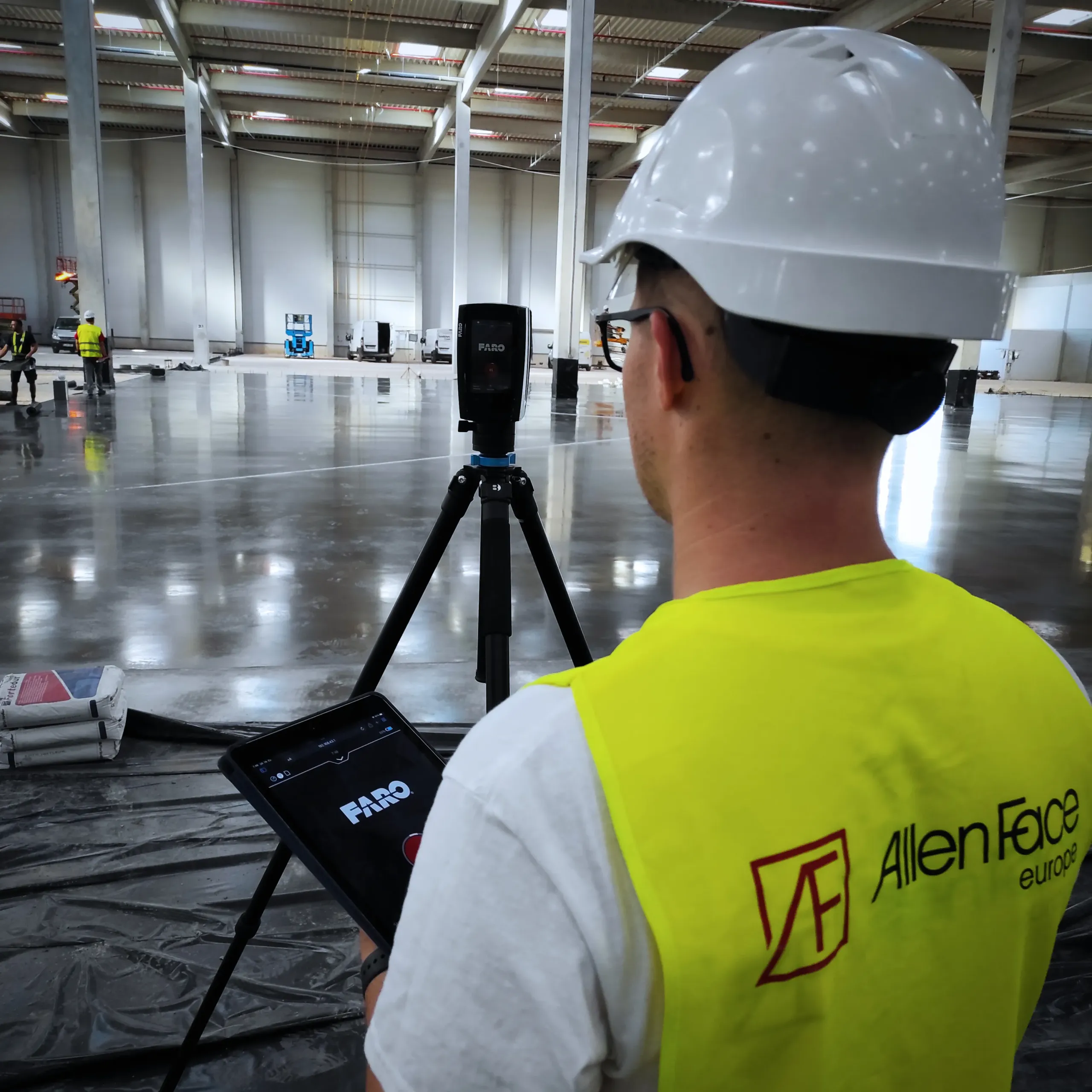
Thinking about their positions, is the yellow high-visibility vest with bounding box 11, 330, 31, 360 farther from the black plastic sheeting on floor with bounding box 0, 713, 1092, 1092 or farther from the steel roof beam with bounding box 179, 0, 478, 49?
the black plastic sheeting on floor with bounding box 0, 713, 1092, 1092

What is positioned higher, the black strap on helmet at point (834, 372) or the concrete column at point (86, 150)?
the concrete column at point (86, 150)

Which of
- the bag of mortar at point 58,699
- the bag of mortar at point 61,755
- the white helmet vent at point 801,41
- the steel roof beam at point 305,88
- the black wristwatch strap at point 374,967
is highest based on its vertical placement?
the steel roof beam at point 305,88

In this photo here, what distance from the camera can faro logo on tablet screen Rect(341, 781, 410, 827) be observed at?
4.16 feet

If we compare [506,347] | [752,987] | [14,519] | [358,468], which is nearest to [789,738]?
[752,987]

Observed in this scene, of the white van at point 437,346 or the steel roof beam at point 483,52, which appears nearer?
the steel roof beam at point 483,52

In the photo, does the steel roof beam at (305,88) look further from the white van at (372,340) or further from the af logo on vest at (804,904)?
the af logo on vest at (804,904)

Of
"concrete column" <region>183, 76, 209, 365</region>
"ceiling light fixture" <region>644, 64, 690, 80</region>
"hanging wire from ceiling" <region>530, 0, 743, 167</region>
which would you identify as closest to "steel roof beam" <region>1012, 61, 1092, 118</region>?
"hanging wire from ceiling" <region>530, 0, 743, 167</region>

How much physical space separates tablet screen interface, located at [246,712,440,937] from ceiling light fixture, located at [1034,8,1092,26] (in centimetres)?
2154

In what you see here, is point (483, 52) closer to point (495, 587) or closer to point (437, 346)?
point (437, 346)

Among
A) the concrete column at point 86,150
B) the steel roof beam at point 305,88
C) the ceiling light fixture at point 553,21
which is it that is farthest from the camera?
the steel roof beam at point 305,88

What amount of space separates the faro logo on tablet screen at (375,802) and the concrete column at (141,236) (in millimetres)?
34819

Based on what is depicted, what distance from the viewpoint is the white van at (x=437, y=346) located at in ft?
105

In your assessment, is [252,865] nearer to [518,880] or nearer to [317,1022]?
[317,1022]

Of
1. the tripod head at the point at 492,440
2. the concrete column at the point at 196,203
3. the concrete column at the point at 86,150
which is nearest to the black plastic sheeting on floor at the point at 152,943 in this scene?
the tripod head at the point at 492,440
